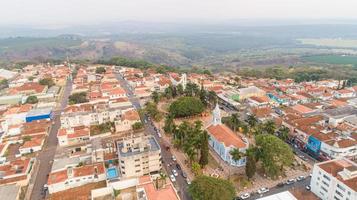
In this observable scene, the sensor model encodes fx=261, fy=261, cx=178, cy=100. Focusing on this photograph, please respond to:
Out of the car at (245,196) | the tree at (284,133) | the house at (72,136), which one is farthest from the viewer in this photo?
the house at (72,136)

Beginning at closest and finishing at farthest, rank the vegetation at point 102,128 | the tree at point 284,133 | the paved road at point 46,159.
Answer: the paved road at point 46,159, the tree at point 284,133, the vegetation at point 102,128

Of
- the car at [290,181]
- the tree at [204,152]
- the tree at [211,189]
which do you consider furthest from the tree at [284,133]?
the tree at [211,189]

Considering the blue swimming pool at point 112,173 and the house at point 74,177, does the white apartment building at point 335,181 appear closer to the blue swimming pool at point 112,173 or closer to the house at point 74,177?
the blue swimming pool at point 112,173

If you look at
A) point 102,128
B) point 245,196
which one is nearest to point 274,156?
point 245,196

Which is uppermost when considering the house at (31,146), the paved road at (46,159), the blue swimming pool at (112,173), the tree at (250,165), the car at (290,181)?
the tree at (250,165)

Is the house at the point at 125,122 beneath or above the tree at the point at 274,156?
beneath

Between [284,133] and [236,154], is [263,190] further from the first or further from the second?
[284,133]

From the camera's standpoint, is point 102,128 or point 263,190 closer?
point 263,190
